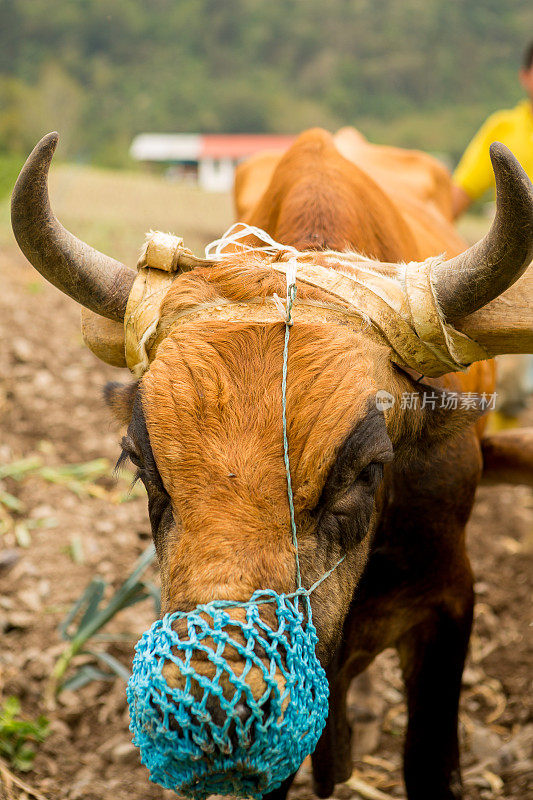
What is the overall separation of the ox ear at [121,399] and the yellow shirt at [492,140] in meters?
4.64

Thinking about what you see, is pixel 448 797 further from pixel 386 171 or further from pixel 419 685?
pixel 386 171

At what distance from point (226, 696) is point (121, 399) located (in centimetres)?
132

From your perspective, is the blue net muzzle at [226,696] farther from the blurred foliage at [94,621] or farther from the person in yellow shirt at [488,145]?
the person in yellow shirt at [488,145]

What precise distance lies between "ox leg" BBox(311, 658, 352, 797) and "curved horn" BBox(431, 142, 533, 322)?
5.31 feet

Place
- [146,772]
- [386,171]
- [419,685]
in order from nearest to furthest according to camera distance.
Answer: [419,685], [146,772], [386,171]

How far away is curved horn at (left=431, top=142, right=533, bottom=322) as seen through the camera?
2.29 m

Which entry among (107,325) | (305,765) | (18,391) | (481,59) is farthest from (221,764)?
(481,59)

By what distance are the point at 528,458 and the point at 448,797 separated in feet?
5.26

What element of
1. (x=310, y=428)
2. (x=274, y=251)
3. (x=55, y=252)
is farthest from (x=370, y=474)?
(x=55, y=252)

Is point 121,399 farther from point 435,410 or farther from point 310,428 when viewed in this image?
point 435,410

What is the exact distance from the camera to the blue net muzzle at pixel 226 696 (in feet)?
6.72

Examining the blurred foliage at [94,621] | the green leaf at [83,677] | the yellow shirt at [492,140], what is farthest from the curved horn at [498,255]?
the yellow shirt at [492,140]

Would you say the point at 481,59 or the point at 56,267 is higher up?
the point at 481,59

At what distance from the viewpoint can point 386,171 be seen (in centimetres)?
573
